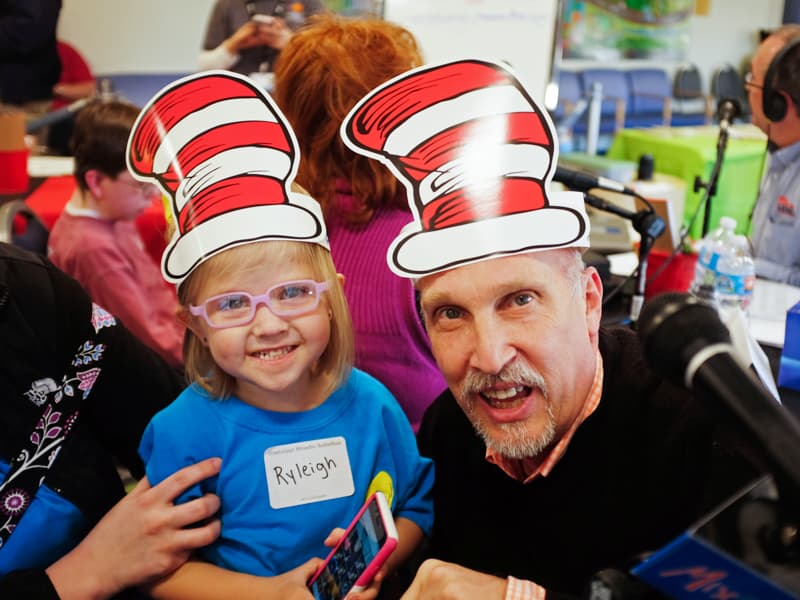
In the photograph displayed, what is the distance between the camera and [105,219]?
8.18 feet

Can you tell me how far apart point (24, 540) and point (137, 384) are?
286mm

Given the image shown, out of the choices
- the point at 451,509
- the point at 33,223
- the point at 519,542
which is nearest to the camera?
the point at 519,542

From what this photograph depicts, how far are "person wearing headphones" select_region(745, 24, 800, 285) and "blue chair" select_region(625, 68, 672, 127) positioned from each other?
5374mm

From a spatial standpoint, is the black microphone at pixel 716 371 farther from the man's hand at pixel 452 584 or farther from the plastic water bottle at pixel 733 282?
the plastic water bottle at pixel 733 282

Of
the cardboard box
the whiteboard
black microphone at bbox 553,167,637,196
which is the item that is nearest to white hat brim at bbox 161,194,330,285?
black microphone at bbox 553,167,637,196

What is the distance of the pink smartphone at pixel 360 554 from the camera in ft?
3.00

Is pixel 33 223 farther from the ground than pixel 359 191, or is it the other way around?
pixel 359 191

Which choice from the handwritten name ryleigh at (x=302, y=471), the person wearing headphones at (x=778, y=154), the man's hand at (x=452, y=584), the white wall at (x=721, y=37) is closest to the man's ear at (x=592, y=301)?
the man's hand at (x=452, y=584)

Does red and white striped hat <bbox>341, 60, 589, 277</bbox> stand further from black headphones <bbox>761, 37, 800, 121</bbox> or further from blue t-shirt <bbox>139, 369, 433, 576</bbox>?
black headphones <bbox>761, 37, 800, 121</bbox>

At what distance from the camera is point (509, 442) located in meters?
0.97

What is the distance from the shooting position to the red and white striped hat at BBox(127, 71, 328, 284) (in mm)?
1136

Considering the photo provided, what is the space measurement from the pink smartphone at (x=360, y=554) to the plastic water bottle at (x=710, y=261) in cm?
124

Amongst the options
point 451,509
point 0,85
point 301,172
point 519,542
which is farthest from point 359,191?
point 0,85

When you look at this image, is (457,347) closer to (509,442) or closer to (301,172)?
(509,442)
